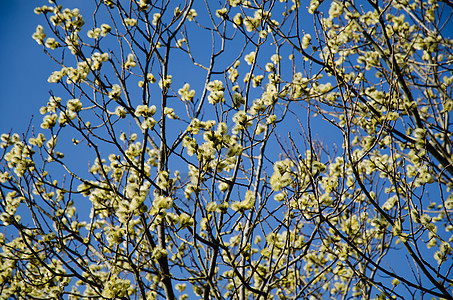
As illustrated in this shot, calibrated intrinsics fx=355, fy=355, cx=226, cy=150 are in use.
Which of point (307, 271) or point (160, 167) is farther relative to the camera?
point (307, 271)

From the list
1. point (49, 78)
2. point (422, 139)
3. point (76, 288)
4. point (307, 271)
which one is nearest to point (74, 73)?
point (49, 78)

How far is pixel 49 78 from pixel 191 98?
4.02 feet

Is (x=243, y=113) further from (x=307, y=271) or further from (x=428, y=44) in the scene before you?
(x=428, y=44)

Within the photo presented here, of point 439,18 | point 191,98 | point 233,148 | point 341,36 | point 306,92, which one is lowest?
point 233,148

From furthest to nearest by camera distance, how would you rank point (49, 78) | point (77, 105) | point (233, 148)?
point (49, 78) < point (77, 105) < point (233, 148)

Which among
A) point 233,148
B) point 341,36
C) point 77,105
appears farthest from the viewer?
point 341,36

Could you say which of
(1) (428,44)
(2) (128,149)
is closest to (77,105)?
(2) (128,149)

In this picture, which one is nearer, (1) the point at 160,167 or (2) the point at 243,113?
(2) the point at 243,113

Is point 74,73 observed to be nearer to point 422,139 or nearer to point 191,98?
point 191,98

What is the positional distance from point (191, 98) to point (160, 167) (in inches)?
28.8

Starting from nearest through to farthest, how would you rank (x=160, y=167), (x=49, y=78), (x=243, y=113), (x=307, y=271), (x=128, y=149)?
(x=243, y=113), (x=49, y=78), (x=160, y=167), (x=128, y=149), (x=307, y=271)

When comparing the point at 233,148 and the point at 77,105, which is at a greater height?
the point at 77,105

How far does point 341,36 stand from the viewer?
4516 mm

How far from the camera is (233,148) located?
237 cm
